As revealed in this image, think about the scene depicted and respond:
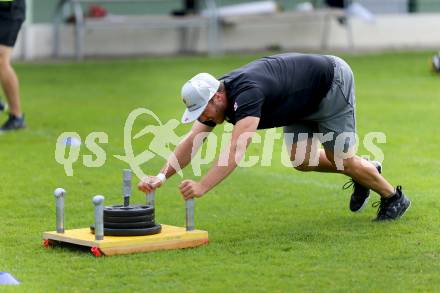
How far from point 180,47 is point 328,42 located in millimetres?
3734

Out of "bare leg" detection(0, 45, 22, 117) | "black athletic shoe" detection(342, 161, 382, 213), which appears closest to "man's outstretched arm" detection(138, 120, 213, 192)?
"black athletic shoe" detection(342, 161, 382, 213)

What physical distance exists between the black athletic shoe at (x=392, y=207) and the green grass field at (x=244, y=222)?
98 millimetres

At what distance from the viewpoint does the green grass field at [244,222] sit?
668 centimetres

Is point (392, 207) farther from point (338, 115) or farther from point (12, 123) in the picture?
point (12, 123)

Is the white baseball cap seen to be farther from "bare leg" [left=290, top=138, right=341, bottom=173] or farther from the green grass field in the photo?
"bare leg" [left=290, top=138, right=341, bottom=173]

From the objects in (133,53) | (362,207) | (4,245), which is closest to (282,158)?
(362,207)

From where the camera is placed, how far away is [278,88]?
7629 millimetres

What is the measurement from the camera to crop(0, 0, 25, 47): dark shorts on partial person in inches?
524

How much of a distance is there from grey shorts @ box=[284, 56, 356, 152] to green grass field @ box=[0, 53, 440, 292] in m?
0.64

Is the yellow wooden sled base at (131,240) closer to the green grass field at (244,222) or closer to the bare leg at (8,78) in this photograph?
the green grass field at (244,222)

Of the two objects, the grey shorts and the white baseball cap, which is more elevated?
the white baseball cap

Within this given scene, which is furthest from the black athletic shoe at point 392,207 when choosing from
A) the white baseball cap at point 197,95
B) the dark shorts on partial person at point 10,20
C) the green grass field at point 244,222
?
the dark shorts on partial person at point 10,20

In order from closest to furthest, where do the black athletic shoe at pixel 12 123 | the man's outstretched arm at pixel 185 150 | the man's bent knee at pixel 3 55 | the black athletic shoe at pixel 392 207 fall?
the man's outstretched arm at pixel 185 150, the black athletic shoe at pixel 392 207, the man's bent knee at pixel 3 55, the black athletic shoe at pixel 12 123

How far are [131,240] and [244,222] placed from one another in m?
1.42
